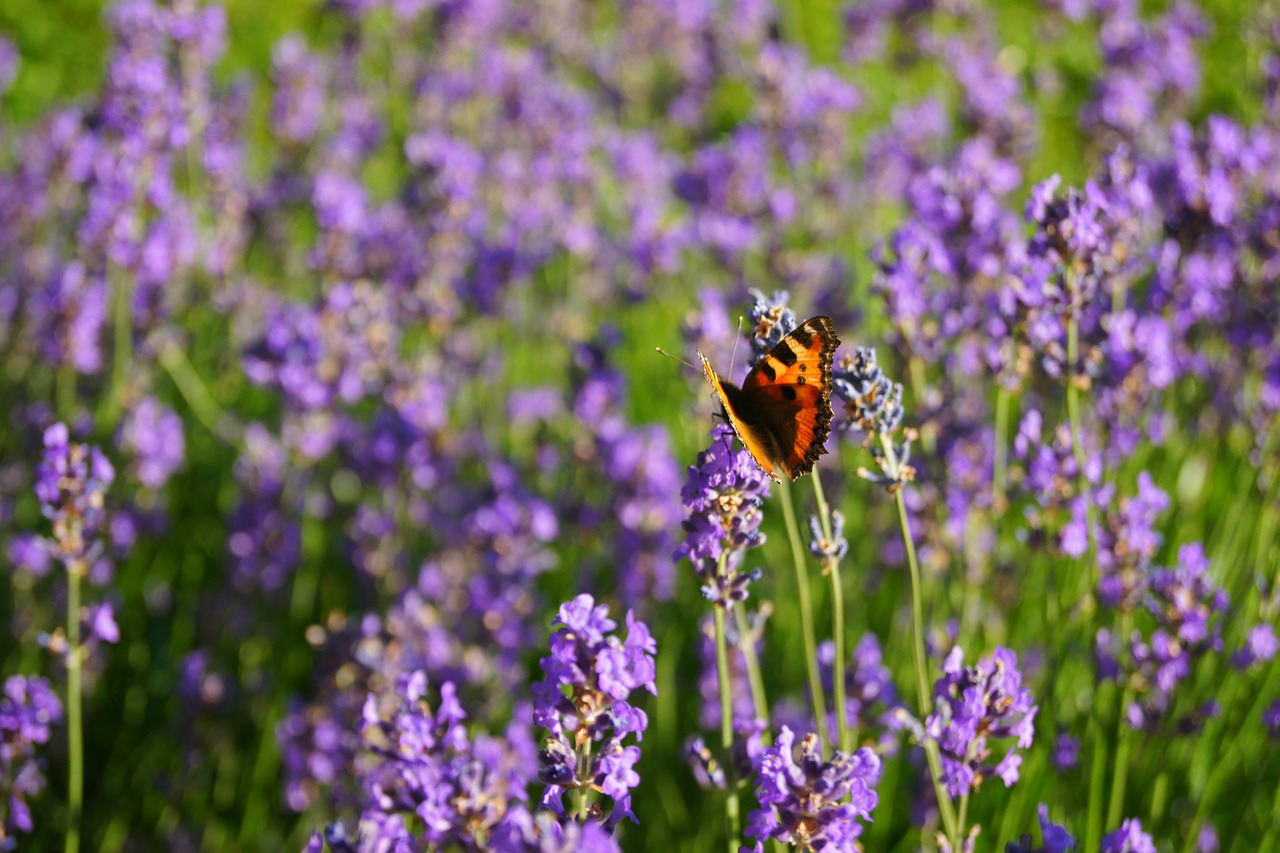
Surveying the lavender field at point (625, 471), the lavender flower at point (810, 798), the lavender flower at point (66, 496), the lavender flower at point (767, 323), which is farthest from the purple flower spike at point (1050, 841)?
the lavender flower at point (66, 496)

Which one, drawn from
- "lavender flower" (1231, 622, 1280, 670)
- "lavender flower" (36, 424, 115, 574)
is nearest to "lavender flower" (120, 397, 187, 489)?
"lavender flower" (36, 424, 115, 574)

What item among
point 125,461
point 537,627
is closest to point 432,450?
point 537,627

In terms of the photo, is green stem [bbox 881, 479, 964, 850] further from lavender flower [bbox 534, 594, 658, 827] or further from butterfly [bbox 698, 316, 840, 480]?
lavender flower [bbox 534, 594, 658, 827]

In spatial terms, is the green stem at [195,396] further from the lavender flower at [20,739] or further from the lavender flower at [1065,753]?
the lavender flower at [1065,753]

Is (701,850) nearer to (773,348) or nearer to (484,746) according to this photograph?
(484,746)

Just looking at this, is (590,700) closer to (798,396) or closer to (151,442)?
(798,396)

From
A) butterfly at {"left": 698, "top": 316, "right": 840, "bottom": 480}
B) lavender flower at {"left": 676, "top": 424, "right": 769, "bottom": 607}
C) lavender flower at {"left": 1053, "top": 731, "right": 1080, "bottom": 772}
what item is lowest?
lavender flower at {"left": 1053, "top": 731, "right": 1080, "bottom": 772}

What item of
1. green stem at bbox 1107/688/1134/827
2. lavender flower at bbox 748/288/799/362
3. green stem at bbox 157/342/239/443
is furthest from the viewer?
green stem at bbox 157/342/239/443
